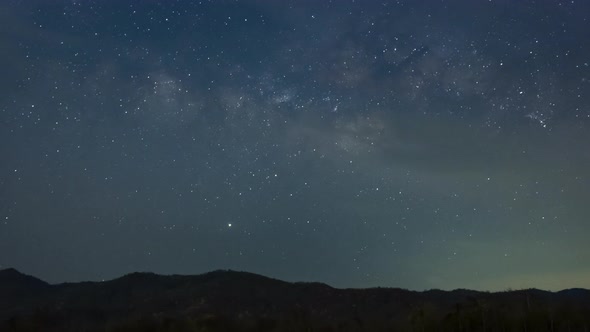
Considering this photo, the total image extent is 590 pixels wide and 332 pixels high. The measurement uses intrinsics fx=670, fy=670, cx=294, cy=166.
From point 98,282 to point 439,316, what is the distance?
6547 cm

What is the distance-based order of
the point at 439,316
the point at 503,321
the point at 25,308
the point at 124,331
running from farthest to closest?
the point at 25,308
the point at 124,331
the point at 439,316
the point at 503,321

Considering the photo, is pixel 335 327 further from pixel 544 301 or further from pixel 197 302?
pixel 197 302

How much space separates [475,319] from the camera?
28.2 metres

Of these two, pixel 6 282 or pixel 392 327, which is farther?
pixel 6 282

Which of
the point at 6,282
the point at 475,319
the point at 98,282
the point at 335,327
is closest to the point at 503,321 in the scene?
the point at 475,319

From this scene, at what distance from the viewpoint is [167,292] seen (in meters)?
80.4

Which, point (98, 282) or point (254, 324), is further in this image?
point (98, 282)

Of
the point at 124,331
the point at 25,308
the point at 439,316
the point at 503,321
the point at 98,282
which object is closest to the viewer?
the point at 503,321

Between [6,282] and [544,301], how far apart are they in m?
78.3

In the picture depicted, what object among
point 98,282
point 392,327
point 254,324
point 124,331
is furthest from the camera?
point 98,282

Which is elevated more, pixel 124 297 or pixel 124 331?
pixel 124 297

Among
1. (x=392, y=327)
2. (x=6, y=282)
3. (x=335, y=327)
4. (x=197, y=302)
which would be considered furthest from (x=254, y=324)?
(x=6, y=282)

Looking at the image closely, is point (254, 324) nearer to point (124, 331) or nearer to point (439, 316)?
point (124, 331)

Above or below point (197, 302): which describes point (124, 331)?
below
